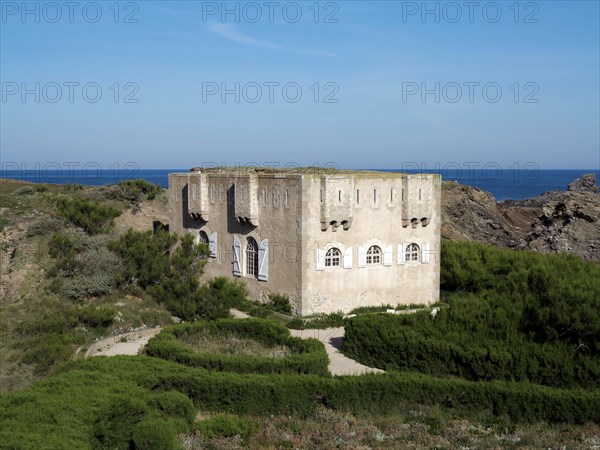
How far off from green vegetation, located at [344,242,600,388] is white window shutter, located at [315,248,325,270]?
4483 mm

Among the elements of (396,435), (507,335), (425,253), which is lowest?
(396,435)

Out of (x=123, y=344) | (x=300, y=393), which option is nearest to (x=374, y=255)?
(x=123, y=344)

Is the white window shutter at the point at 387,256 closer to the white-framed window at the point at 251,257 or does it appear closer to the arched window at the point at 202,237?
the white-framed window at the point at 251,257

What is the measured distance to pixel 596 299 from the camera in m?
20.2

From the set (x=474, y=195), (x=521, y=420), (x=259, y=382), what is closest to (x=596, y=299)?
(x=521, y=420)

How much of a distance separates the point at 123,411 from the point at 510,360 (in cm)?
1063

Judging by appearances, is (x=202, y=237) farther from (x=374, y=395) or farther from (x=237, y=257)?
(x=374, y=395)

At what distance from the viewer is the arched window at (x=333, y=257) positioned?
2764 centimetres

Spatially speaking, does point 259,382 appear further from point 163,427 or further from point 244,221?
point 244,221

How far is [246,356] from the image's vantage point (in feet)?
65.7

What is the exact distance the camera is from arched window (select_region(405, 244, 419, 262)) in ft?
97.2

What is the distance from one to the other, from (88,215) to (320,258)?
1417 centimetres

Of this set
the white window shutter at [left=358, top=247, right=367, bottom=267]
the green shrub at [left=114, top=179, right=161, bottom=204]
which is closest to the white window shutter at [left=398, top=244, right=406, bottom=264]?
the white window shutter at [left=358, top=247, right=367, bottom=267]

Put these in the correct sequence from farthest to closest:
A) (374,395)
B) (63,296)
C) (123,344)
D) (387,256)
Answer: (387,256), (63,296), (123,344), (374,395)
